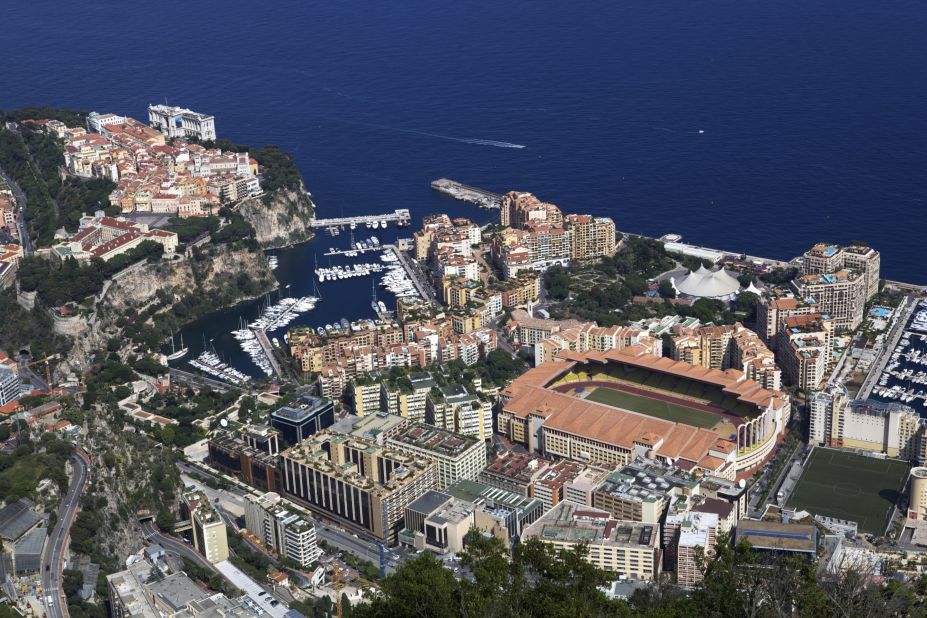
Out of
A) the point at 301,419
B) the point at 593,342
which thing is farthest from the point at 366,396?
the point at 593,342

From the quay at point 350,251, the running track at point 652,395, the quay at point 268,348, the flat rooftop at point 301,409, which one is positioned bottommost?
the quay at point 268,348

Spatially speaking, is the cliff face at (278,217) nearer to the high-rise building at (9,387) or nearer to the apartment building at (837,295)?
the high-rise building at (9,387)

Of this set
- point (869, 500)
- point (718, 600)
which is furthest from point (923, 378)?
point (718, 600)

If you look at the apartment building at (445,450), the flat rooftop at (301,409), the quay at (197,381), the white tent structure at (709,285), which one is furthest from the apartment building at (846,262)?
the quay at (197,381)

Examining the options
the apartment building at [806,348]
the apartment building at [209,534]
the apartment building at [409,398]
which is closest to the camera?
the apartment building at [209,534]

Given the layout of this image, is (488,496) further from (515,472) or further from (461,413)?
(461,413)

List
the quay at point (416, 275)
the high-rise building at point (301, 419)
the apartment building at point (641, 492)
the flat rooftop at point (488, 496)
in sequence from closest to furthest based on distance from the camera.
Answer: the apartment building at point (641, 492), the flat rooftop at point (488, 496), the high-rise building at point (301, 419), the quay at point (416, 275)
